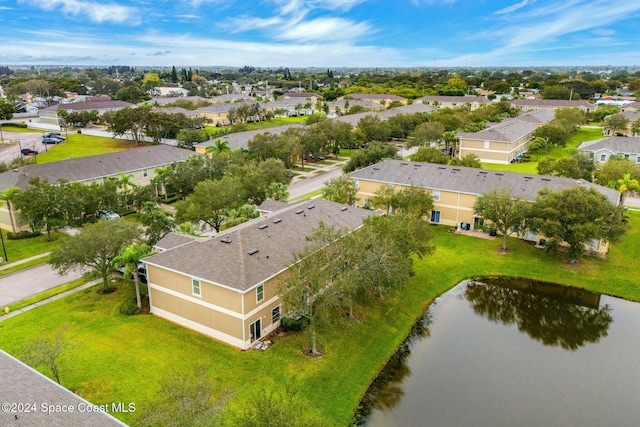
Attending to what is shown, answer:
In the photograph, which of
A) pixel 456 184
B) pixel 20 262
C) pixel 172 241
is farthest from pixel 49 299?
pixel 456 184

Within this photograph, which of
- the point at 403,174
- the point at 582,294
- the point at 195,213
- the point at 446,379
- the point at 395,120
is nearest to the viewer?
the point at 446,379

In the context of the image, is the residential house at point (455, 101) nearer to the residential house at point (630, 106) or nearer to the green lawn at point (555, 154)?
the green lawn at point (555, 154)

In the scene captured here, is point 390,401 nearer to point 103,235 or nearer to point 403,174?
point 103,235

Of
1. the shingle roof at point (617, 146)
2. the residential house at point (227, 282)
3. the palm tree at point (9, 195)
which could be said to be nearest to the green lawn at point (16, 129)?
the palm tree at point (9, 195)

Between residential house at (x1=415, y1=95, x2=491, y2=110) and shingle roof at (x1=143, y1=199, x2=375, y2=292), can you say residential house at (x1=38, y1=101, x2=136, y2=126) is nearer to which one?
residential house at (x1=415, y1=95, x2=491, y2=110)

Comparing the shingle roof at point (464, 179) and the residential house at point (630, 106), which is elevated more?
the residential house at point (630, 106)

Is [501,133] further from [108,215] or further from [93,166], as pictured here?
[93,166]

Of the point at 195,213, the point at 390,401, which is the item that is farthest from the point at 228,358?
the point at 195,213
